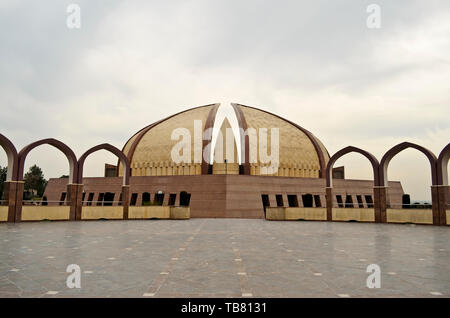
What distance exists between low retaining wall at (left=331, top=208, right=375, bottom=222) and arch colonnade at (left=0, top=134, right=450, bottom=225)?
233 millimetres

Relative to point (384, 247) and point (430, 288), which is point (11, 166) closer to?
point (384, 247)

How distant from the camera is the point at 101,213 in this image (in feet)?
71.5

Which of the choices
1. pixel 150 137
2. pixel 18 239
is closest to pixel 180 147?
pixel 150 137

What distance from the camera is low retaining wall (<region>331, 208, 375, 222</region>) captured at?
21156mm

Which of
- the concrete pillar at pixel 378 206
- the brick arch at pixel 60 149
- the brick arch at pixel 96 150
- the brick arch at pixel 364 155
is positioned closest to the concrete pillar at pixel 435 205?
the concrete pillar at pixel 378 206

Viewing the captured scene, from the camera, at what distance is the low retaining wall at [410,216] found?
62.7 feet

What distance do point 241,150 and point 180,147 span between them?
6008 mm

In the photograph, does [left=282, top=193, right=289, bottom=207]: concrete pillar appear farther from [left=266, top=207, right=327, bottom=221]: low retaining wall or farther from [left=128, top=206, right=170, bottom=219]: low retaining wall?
[left=128, top=206, right=170, bottom=219]: low retaining wall

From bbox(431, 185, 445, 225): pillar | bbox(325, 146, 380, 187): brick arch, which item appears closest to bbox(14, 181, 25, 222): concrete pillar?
bbox(325, 146, 380, 187): brick arch

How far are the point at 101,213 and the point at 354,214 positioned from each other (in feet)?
54.9

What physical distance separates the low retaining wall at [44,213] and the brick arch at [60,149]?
1838mm
